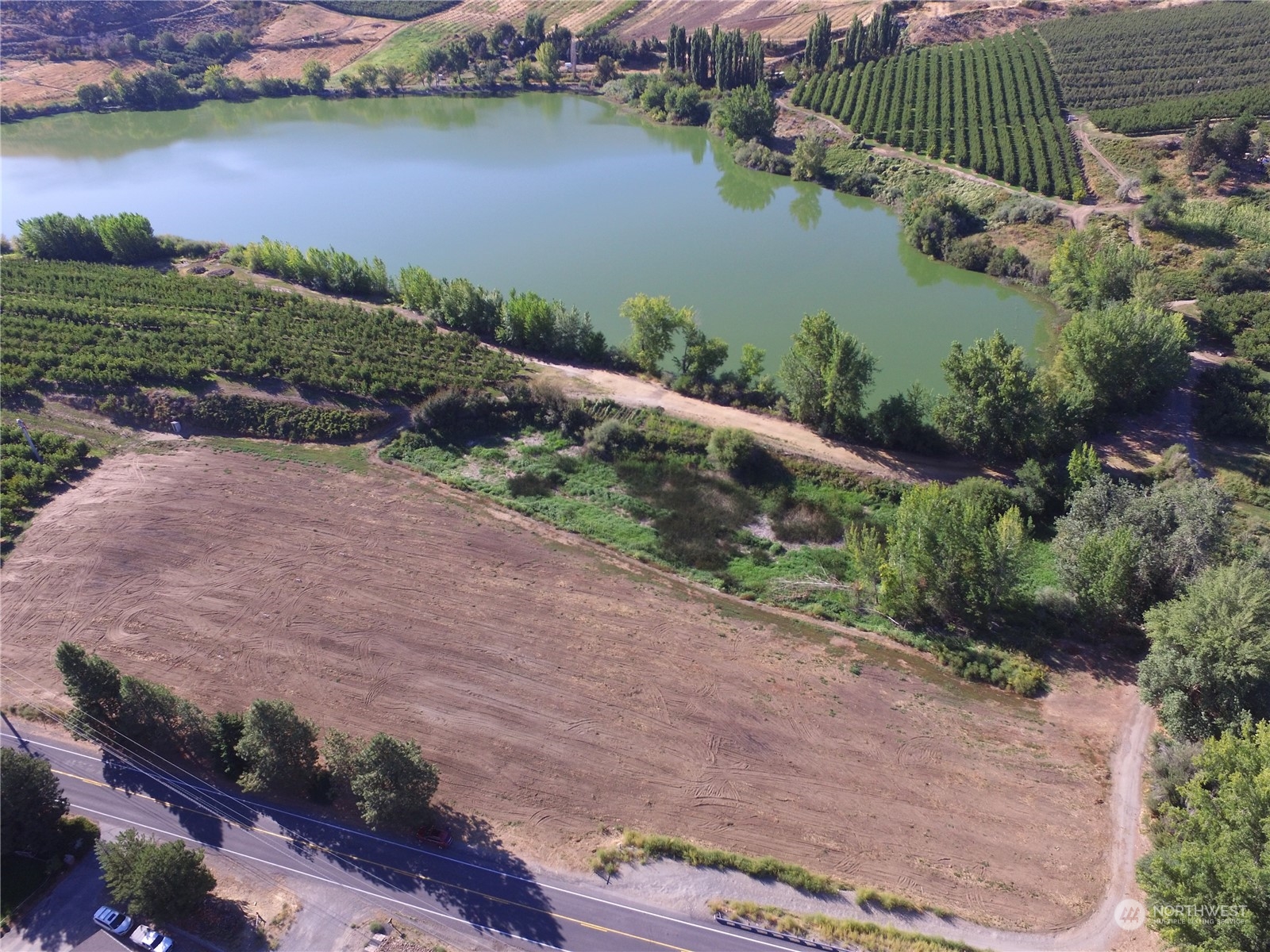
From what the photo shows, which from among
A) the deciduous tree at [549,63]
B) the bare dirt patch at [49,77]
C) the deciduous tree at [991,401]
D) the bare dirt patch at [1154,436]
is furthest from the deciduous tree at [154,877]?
the bare dirt patch at [49,77]

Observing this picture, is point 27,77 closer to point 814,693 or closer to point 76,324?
point 76,324

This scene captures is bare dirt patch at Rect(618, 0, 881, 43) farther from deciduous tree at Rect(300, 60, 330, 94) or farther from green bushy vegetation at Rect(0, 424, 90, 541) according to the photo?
green bushy vegetation at Rect(0, 424, 90, 541)

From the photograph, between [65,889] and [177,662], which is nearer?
[65,889]

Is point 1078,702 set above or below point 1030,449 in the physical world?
below

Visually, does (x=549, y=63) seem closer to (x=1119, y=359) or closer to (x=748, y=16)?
(x=748, y=16)

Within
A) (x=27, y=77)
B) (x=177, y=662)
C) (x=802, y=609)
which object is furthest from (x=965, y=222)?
(x=27, y=77)

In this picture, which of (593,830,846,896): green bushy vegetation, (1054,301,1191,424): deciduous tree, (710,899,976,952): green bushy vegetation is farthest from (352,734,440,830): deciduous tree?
(1054,301,1191,424): deciduous tree
